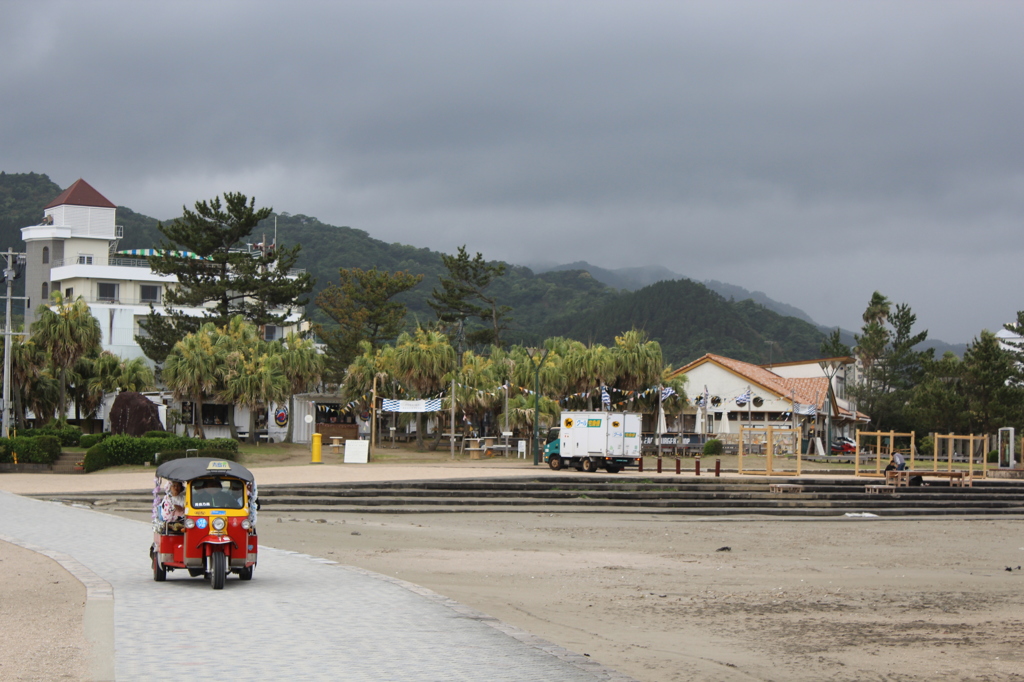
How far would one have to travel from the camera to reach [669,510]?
26.4 meters

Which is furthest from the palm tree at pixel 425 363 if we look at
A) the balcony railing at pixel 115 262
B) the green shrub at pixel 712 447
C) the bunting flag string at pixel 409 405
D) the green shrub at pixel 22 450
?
the balcony railing at pixel 115 262

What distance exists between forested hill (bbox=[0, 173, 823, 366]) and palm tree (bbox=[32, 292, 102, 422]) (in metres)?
69.7

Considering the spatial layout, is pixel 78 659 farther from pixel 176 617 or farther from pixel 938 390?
pixel 938 390

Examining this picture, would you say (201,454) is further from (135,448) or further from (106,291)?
(106,291)

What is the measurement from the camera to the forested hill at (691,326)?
124444 mm

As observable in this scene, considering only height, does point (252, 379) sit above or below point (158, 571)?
above

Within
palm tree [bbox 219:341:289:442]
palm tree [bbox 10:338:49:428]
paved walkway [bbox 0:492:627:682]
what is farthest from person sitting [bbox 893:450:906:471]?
palm tree [bbox 10:338:49:428]

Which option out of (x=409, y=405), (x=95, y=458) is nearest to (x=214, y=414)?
(x=409, y=405)

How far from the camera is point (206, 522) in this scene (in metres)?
11.4

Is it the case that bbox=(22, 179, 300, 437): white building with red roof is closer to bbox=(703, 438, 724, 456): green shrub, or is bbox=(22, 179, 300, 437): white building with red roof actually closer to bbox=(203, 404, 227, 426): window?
bbox=(203, 404, 227, 426): window

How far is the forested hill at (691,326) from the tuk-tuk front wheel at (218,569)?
109515 mm

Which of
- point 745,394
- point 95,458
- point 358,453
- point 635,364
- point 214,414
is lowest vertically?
point 95,458

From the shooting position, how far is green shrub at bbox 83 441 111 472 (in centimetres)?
3706

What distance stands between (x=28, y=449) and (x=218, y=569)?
31.0 m
